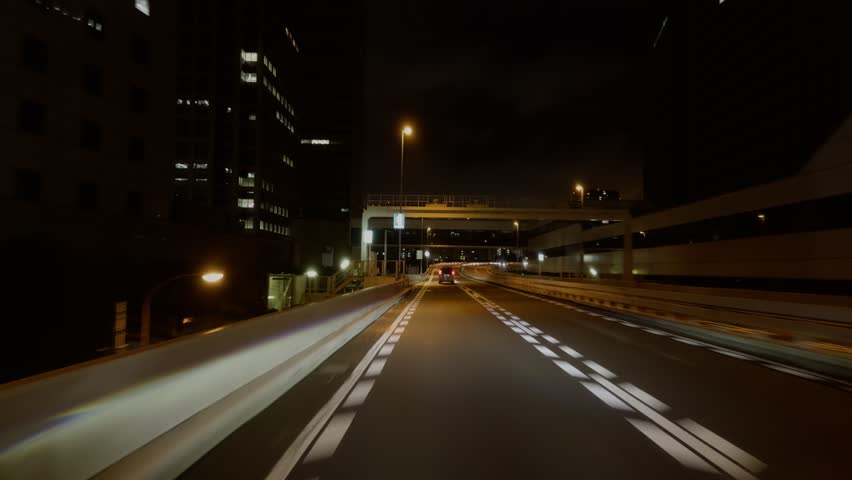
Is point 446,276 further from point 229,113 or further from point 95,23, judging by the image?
point 229,113

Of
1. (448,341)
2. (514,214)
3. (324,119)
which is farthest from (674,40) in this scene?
(324,119)

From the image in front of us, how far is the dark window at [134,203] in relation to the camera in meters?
35.7

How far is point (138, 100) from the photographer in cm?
3681

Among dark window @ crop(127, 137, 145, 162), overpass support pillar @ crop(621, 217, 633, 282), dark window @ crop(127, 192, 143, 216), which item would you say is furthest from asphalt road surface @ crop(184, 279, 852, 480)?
overpass support pillar @ crop(621, 217, 633, 282)

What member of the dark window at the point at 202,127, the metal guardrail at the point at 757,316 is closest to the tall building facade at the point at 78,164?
the metal guardrail at the point at 757,316

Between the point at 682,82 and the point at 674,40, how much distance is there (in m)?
7.47

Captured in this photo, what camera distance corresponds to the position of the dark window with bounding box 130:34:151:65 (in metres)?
36.1

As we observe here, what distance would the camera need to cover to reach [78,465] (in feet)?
10.9

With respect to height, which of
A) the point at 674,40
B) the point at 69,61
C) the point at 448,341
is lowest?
the point at 448,341

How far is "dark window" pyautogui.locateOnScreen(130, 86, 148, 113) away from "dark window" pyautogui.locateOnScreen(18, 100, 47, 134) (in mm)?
7026

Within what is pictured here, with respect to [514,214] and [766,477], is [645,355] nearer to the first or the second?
[766,477]

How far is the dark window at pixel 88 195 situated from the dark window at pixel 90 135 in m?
2.13

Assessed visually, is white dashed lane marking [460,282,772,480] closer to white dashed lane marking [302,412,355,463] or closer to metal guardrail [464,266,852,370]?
metal guardrail [464,266,852,370]

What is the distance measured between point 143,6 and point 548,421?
132 feet
